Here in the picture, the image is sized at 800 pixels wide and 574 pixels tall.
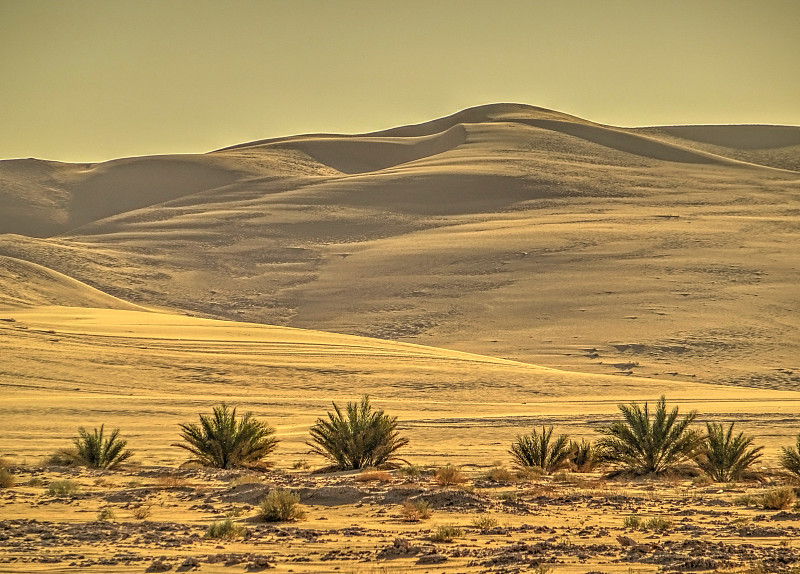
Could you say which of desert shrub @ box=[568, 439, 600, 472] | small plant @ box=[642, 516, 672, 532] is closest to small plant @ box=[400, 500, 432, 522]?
small plant @ box=[642, 516, 672, 532]

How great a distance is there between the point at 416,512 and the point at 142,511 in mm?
3644

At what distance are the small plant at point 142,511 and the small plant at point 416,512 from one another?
3370 mm

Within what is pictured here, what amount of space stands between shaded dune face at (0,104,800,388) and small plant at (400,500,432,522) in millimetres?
31791

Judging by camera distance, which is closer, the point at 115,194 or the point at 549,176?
the point at 549,176

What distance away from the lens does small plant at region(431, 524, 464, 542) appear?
36.7 feet

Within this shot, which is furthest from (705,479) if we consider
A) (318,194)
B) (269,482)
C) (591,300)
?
(318,194)

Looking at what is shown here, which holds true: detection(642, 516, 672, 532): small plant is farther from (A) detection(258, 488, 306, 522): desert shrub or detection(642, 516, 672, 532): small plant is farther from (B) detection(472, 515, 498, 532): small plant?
(A) detection(258, 488, 306, 522): desert shrub

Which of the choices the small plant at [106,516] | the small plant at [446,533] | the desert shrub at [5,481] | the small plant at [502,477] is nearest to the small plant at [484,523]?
the small plant at [446,533]

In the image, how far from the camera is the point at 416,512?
12.8 m

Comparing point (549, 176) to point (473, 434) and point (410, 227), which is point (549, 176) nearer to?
point (410, 227)

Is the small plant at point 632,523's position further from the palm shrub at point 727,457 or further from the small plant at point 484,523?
the palm shrub at point 727,457

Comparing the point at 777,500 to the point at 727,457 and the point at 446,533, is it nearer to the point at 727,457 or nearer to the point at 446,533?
the point at 727,457

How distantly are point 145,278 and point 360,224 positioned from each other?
23.6m

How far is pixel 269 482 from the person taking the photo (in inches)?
634
